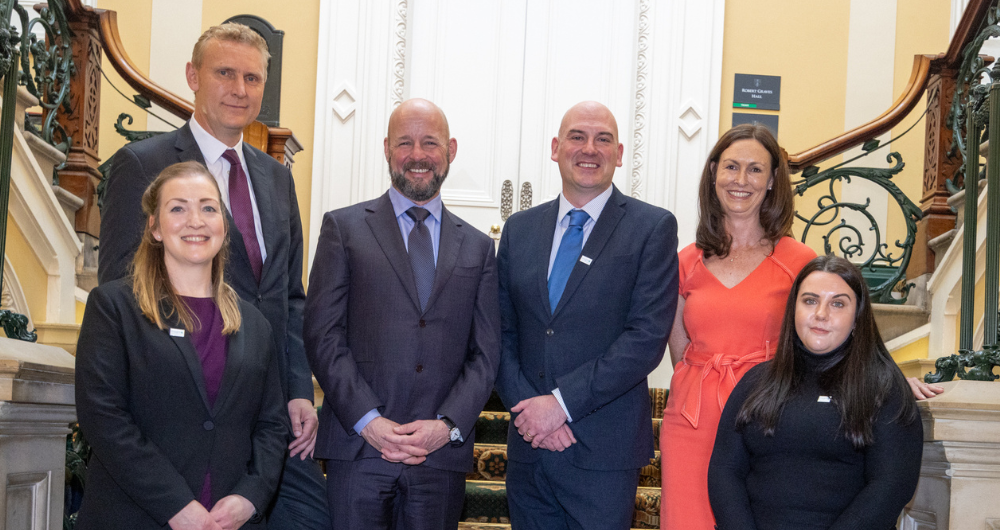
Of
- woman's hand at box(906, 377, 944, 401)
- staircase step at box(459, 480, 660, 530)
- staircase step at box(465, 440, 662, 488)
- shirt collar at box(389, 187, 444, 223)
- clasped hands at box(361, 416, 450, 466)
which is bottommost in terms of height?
staircase step at box(459, 480, 660, 530)

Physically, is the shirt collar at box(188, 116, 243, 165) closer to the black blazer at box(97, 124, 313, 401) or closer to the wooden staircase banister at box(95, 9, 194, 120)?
the black blazer at box(97, 124, 313, 401)

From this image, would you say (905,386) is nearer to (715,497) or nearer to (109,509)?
(715,497)

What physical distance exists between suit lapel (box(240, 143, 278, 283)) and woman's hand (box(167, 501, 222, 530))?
71 centimetres

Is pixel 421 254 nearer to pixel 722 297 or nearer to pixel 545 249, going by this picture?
pixel 545 249

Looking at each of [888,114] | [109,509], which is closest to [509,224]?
[109,509]

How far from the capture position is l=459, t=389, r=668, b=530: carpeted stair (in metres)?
3.78

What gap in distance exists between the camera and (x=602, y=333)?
2.62 meters

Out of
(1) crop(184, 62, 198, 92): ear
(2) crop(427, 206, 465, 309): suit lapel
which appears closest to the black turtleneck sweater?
(2) crop(427, 206, 465, 309): suit lapel

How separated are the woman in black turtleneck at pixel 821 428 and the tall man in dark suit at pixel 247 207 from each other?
1.17 meters

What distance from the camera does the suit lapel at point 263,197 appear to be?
100 inches

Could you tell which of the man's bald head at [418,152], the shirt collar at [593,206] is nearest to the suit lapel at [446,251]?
the man's bald head at [418,152]

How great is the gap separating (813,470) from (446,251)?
1197 mm

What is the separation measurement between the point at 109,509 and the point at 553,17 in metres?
5.09

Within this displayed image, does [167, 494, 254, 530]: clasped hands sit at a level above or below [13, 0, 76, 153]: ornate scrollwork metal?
below
